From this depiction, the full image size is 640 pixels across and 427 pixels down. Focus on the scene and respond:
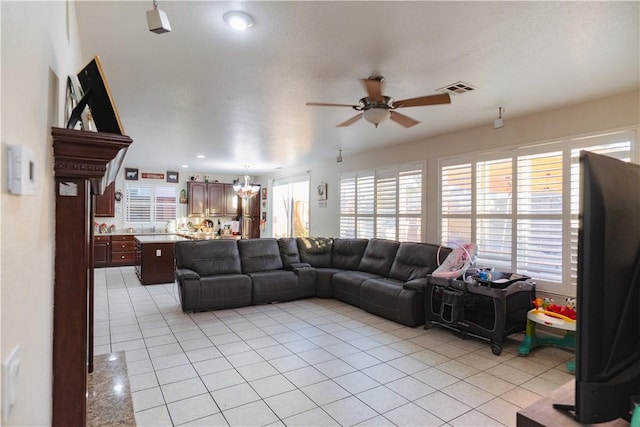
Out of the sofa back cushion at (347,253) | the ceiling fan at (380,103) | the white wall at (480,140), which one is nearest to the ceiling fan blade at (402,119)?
the ceiling fan at (380,103)

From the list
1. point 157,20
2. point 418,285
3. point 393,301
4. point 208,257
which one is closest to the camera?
point 157,20

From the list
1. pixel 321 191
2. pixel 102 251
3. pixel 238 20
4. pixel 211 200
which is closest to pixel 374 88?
pixel 238 20

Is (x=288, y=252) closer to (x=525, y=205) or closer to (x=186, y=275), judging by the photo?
(x=186, y=275)

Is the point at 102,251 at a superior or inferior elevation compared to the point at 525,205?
inferior

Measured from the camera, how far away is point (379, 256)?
18.4 feet

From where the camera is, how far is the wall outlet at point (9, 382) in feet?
2.19

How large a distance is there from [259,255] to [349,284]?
1574 millimetres

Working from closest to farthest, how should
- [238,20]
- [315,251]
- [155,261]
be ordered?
[238,20], [315,251], [155,261]

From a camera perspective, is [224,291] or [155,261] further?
[155,261]

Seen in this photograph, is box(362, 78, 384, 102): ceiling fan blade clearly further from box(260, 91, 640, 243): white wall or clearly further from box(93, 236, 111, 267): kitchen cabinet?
box(93, 236, 111, 267): kitchen cabinet

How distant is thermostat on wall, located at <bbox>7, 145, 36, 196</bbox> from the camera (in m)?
0.70

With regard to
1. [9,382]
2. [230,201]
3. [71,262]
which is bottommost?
[9,382]

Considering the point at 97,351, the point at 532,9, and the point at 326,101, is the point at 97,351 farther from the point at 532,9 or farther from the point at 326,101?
the point at 532,9

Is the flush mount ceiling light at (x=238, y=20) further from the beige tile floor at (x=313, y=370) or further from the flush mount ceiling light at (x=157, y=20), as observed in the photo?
the beige tile floor at (x=313, y=370)
